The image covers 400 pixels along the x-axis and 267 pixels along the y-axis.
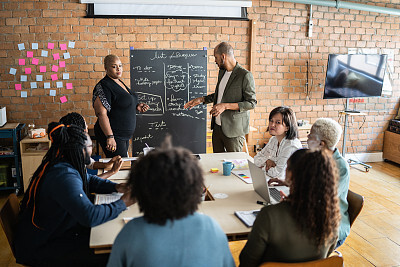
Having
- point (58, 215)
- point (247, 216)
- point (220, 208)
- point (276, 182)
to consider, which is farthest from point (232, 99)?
point (58, 215)

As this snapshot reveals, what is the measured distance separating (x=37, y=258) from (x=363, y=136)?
5275 millimetres

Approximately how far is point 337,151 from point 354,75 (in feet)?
11.3

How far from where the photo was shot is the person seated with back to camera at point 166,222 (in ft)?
3.81

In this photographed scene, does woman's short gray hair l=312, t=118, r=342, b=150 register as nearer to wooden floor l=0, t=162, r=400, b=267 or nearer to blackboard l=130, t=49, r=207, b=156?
wooden floor l=0, t=162, r=400, b=267

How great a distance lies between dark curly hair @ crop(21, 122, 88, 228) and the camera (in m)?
1.82

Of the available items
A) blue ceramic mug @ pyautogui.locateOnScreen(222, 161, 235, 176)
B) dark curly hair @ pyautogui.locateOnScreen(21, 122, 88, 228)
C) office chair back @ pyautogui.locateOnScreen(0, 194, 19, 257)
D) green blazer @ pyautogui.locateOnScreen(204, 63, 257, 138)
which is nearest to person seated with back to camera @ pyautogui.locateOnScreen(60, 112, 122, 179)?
dark curly hair @ pyautogui.locateOnScreen(21, 122, 88, 228)

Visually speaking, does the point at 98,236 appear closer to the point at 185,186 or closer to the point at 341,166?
the point at 185,186

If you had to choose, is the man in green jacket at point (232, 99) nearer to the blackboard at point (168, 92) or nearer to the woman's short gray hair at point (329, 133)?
the blackboard at point (168, 92)

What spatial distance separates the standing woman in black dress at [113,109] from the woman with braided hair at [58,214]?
1667mm

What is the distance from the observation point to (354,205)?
2086mm

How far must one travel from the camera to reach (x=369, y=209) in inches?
152

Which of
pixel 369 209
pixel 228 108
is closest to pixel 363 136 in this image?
pixel 369 209

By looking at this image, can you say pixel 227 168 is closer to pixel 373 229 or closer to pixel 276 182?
pixel 276 182

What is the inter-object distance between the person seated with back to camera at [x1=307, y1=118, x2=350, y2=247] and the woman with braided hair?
119 centimetres
